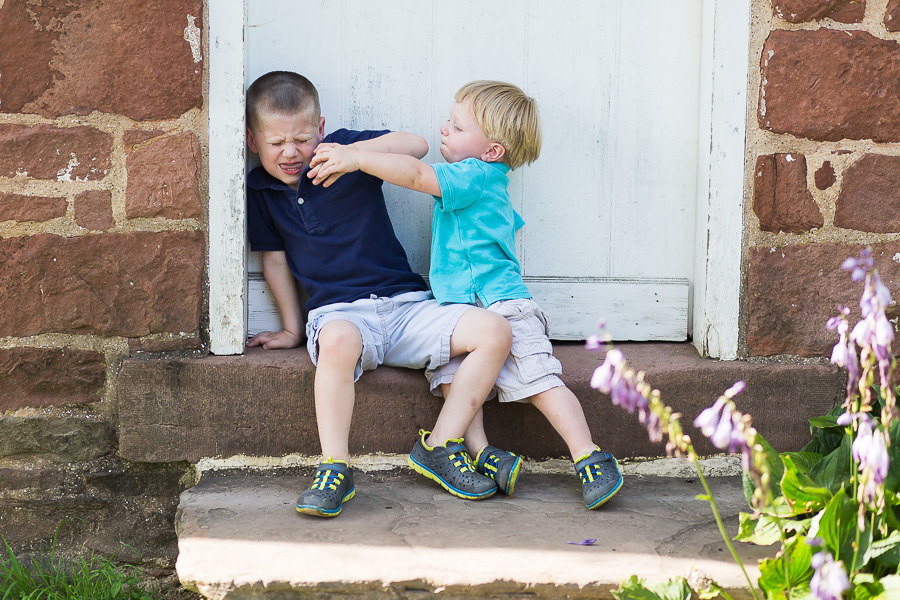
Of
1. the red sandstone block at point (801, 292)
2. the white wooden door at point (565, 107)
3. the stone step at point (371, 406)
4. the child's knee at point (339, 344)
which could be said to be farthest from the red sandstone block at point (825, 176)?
the child's knee at point (339, 344)

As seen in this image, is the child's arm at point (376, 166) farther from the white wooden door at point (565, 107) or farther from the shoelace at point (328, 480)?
the shoelace at point (328, 480)

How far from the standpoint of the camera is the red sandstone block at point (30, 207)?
2104mm

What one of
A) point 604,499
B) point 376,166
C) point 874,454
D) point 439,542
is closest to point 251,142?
point 376,166

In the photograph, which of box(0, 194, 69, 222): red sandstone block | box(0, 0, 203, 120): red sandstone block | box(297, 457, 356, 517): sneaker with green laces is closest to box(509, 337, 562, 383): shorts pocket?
box(297, 457, 356, 517): sneaker with green laces

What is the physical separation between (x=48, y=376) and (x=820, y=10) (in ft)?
7.90

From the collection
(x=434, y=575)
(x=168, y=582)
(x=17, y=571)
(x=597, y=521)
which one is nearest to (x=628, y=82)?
(x=597, y=521)

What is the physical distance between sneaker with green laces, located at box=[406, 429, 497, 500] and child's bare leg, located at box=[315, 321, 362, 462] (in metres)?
0.20

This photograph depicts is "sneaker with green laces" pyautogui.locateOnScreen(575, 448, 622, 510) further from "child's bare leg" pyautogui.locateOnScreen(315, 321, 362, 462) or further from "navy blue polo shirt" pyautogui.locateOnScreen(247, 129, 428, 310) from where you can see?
"navy blue polo shirt" pyautogui.locateOnScreen(247, 129, 428, 310)

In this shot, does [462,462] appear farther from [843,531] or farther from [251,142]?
[251,142]

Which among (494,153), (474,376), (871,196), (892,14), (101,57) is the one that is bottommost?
(474,376)

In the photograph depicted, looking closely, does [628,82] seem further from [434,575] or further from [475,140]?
[434,575]

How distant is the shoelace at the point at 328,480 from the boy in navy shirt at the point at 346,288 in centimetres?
3

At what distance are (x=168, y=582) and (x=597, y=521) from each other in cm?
123

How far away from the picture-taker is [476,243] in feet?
7.48
